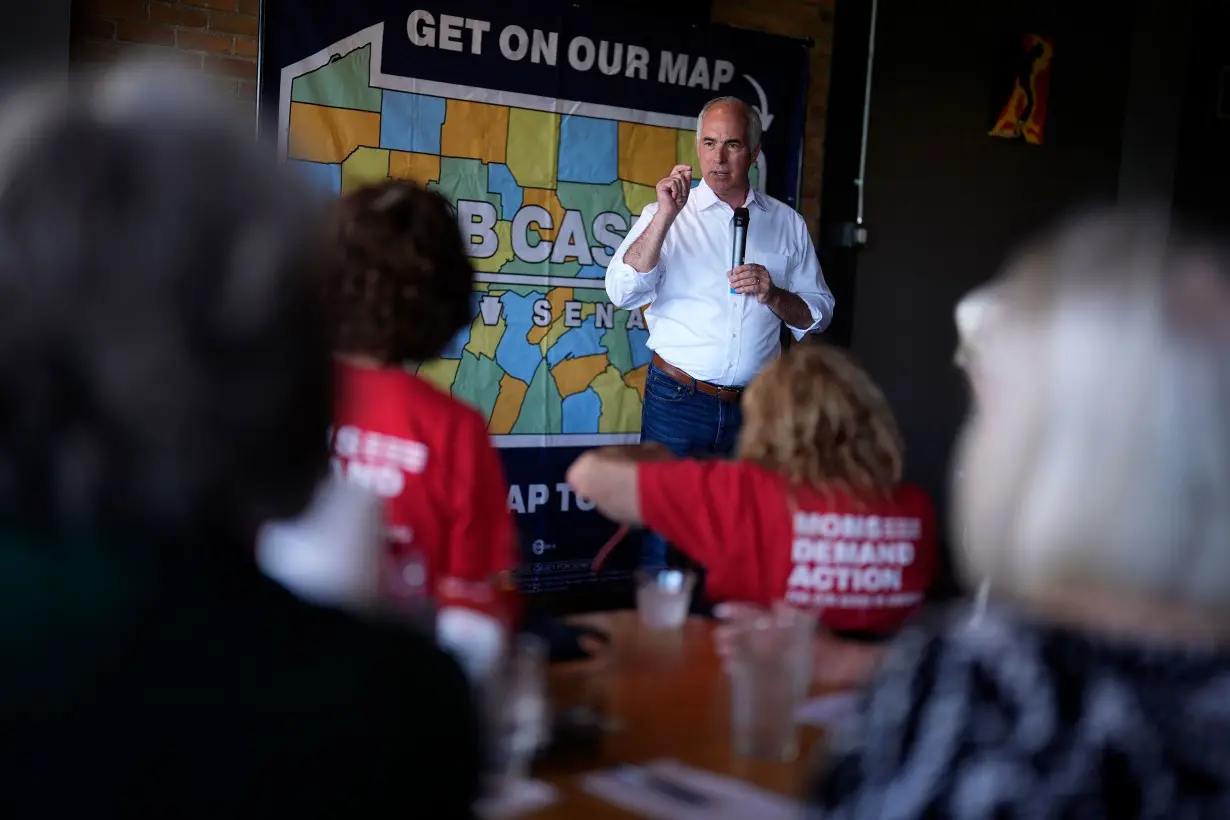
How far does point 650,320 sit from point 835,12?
193 cm

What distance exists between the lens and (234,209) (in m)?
0.78

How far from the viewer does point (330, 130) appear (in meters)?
3.98

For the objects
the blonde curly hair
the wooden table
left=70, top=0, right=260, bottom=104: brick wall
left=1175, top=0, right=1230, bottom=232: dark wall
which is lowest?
the wooden table

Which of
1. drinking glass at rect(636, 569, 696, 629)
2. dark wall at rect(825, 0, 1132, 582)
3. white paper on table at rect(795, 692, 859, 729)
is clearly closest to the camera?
white paper on table at rect(795, 692, 859, 729)

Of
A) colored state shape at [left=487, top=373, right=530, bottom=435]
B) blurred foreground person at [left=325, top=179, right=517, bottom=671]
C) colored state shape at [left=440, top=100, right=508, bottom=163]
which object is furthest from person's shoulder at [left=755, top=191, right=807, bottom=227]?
blurred foreground person at [left=325, top=179, right=517, bottom=671]

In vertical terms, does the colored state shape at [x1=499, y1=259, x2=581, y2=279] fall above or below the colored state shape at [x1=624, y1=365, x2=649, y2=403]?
above

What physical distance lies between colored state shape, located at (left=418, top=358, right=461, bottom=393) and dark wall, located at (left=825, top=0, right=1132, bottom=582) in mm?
1910

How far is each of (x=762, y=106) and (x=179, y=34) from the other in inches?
89.9

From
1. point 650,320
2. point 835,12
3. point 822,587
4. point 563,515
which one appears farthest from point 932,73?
point 822,587

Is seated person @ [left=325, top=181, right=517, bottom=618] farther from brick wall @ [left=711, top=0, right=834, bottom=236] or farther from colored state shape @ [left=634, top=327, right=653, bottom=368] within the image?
brick wall @ [left=711, top=0, right=834, bottom=236]

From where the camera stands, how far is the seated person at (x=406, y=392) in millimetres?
Result: 1751

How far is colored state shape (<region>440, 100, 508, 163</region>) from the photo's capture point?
4.21 m

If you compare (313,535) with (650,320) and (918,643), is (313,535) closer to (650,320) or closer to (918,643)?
(918,643)

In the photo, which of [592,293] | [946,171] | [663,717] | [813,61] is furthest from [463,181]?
[663,717]
